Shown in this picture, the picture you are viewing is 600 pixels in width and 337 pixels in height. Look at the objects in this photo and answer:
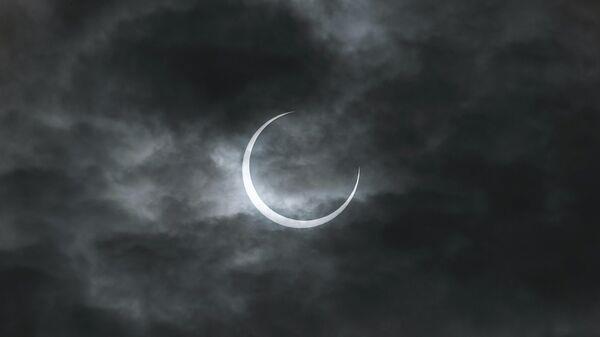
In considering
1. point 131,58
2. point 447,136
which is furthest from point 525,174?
point 131,58

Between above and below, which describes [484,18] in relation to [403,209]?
above

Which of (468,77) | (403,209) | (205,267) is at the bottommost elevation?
(205,267)

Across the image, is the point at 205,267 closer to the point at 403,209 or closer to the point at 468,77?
the point at 403,209

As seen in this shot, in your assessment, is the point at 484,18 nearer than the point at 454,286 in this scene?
Yes

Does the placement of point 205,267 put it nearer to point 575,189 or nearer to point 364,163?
point 364,163

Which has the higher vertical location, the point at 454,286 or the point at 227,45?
the point at 227,45

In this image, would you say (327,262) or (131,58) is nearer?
(131,58)

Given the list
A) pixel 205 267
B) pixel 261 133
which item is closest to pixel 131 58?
pixel 261 133

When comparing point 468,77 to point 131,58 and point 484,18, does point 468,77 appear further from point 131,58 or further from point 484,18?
point 131,58

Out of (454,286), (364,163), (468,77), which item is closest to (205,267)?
(364,163)
